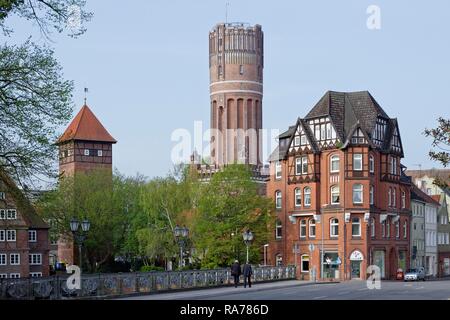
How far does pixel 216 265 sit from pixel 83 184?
22307mm

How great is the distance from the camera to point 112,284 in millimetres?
38969

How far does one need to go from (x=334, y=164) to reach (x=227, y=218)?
11.8 m

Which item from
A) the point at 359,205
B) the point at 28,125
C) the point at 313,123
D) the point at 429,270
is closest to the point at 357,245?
the point at 359,205

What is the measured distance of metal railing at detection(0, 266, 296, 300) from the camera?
108 ft

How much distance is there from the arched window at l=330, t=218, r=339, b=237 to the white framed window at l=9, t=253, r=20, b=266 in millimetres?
30398

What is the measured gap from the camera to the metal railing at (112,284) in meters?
32.8

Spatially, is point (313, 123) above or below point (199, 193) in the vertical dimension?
above

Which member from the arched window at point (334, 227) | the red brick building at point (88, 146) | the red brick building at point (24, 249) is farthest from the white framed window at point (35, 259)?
the arched window at point (334, 227)

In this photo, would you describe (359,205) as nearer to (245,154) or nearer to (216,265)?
(216,265)

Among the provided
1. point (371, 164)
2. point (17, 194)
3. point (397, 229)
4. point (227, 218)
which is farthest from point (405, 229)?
point (17, 194)

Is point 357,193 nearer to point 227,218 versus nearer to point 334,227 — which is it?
point 334,227

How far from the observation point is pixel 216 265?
68.1 metres

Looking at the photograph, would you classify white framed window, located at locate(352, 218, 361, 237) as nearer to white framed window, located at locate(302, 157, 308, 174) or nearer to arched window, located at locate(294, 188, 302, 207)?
arched window, located at locate(294, 188, 302, 207)

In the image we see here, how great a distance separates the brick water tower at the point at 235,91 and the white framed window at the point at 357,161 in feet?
185
